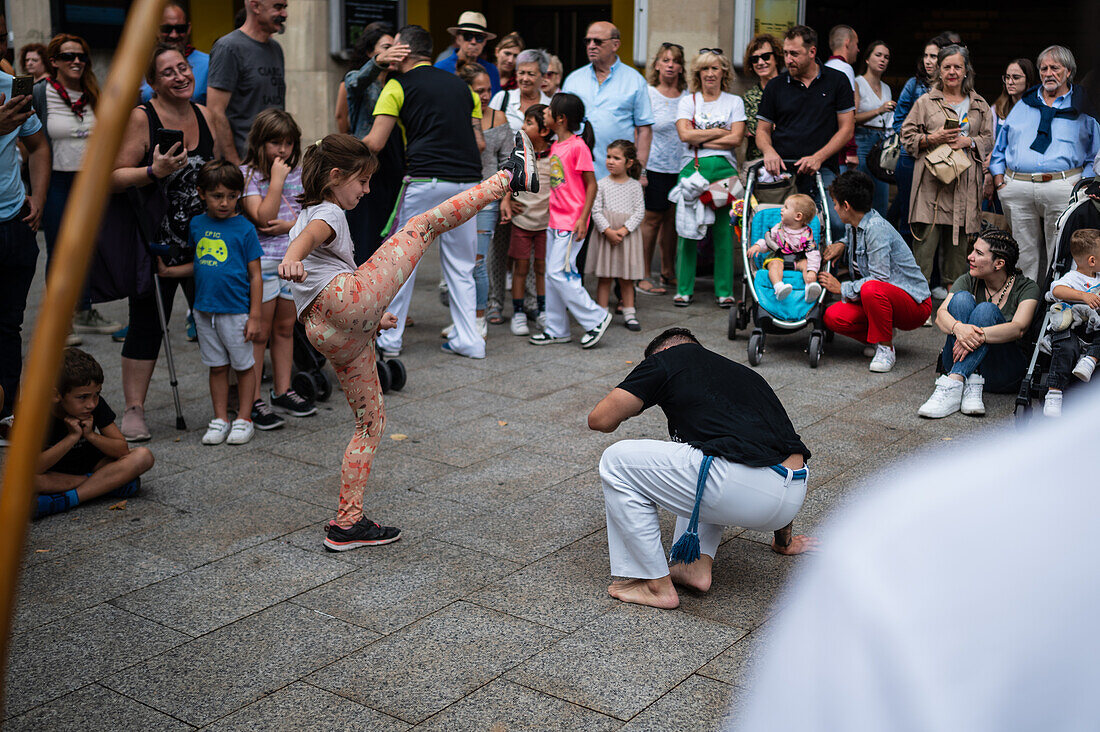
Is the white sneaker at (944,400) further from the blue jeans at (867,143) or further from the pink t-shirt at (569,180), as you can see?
the blue jeans at (867,143)

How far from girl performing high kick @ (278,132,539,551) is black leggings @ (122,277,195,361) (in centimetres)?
171

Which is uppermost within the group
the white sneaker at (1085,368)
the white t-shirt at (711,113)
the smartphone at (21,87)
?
the smartphone at (21,87)

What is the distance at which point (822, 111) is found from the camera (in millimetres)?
9133

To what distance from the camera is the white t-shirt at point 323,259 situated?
16.3 feet

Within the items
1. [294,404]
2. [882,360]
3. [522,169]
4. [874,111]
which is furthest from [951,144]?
[294,404]

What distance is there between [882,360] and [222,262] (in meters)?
4.49

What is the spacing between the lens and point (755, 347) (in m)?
8.01

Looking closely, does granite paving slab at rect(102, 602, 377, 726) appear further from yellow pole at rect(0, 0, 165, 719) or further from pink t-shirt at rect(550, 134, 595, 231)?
pink t-shirt at rect(550, 134, 595, 231)

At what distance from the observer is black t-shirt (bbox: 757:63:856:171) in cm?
913

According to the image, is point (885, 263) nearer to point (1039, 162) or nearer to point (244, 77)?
point (1039, 162)

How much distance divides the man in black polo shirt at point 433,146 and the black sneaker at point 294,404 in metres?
1.16

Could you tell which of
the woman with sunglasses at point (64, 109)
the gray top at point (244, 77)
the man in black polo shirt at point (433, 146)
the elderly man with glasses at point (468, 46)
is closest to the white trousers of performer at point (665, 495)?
the man in black polo shirt at point (433, 146)

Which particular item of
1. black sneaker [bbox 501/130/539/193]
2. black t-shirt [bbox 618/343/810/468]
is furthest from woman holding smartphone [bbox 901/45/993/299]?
black t-shirt [bbox 618/343/810/468]

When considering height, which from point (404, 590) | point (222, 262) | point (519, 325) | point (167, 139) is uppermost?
point (167, 139)
